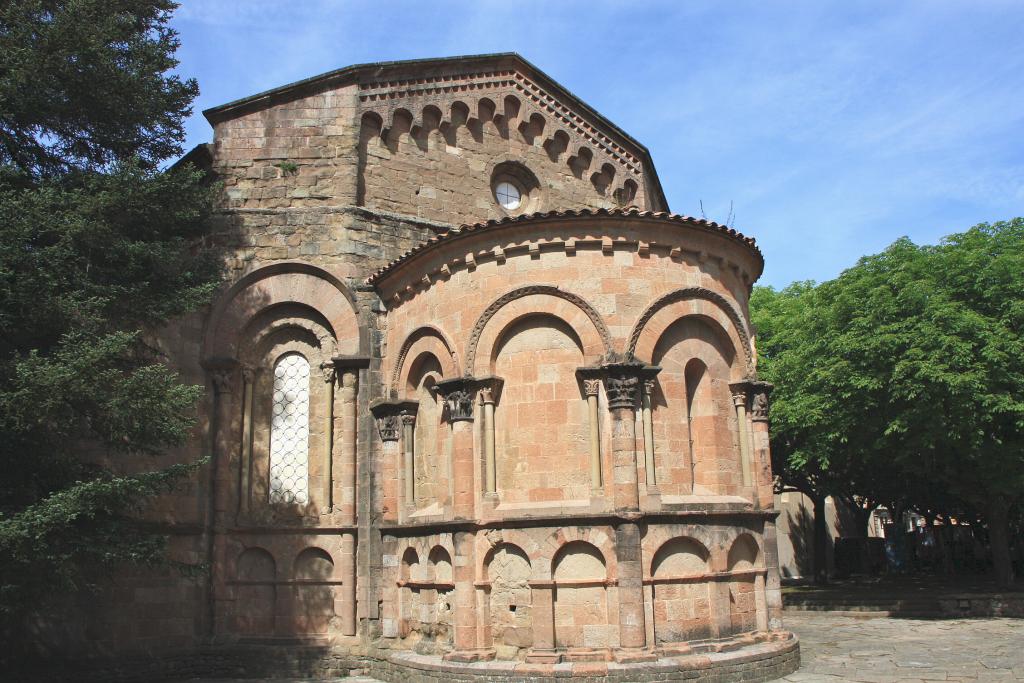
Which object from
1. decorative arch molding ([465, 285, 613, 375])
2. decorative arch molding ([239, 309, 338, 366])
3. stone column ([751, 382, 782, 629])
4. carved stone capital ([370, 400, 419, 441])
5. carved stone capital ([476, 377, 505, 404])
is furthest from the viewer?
decorative arch molding ([239, 309, 338, 366])

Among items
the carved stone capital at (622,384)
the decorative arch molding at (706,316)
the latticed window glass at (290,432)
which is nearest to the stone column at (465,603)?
the carved stone capital at (622,384)

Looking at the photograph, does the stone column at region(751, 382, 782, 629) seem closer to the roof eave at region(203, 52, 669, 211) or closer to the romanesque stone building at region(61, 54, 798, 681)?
the romanesque stone building at region(61, 54, 798, 681)

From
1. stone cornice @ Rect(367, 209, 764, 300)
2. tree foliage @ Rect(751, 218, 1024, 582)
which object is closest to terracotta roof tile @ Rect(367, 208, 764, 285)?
stone cornice @ Rect(367, 209, 764, 300)

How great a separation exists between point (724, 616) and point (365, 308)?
7.79 meters

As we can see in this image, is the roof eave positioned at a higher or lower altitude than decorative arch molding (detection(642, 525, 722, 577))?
higher

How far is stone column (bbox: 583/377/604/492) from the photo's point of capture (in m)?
12.0

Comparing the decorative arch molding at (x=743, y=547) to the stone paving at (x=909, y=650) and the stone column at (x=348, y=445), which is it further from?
the stone column at (x=348, y=445)

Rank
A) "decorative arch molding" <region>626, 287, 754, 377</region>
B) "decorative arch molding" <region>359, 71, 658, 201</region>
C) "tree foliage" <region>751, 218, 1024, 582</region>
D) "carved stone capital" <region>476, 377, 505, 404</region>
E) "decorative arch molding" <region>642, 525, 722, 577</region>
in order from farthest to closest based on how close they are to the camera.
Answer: "tree foliage" <region>751, 218, 1024, 582</region>
"decorative arch molding" <region>359, 71, 658, 201</region>
"carved stone capital" <region>476, 377, 505, 404</region>
"decorative arch molding" <region>626, 287, 754, 377</region>
"decorative arch molding" <region>642, 525, 722, 577</region>

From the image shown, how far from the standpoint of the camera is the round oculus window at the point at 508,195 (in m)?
17.4

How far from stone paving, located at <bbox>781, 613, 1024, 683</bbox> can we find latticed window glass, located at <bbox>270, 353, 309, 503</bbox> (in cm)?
849

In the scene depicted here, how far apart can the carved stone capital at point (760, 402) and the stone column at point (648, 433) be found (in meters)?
2.19

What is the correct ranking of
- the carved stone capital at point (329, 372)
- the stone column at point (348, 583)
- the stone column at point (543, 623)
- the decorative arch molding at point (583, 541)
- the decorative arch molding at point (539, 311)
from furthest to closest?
the carved stone capital at point (329, 372) < the stone column at point (348, 583) < the decorative arch molding at point (539, 311) < the decorative arch molding at point (583, 541) < the stone column at point (543, 623)

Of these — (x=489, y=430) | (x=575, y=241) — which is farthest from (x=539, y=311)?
(x=489, y=430)

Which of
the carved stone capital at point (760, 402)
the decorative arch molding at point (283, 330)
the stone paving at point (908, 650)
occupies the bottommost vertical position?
the stone paving at point (908, 650)
